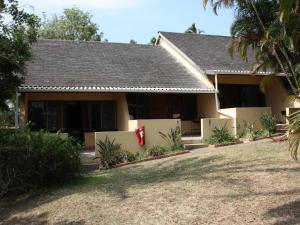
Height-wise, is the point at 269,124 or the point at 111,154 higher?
the point at 269,124

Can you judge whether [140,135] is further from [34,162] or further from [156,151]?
[34,162]

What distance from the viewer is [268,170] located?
11758 millimetres

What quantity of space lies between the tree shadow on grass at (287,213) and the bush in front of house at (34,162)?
6002 mm

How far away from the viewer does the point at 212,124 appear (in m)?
20.8

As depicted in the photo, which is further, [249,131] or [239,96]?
[239,96]

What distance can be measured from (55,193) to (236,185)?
4.41m

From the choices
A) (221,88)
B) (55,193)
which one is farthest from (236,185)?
(221,88)

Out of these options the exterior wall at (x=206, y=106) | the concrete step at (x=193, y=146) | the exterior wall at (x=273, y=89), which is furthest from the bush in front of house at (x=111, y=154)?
the exterior wall at (x=273, y=89)

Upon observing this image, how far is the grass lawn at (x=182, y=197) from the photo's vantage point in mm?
9109

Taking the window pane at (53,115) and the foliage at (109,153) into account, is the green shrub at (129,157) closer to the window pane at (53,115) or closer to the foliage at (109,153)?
the foliage at (109,153)

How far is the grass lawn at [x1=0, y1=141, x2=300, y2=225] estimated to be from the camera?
9109 mm

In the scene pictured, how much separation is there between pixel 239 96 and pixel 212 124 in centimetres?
576

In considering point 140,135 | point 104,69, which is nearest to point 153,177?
point 140,135

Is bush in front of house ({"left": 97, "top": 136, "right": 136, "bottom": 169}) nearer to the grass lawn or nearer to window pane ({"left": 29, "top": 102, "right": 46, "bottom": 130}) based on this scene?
the grass lawn
